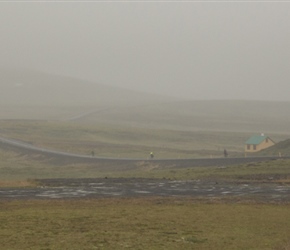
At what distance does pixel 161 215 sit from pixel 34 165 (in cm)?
6875

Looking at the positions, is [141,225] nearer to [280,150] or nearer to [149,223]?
[149,223]

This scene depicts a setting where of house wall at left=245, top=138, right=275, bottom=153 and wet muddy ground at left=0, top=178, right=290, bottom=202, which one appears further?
house wall at left=245, top=138, right=275, bottom=153

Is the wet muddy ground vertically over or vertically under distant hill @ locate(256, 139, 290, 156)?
under

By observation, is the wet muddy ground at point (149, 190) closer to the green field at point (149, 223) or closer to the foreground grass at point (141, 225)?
the green field at point (149, 223)

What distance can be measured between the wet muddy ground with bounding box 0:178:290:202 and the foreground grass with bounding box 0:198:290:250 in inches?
193

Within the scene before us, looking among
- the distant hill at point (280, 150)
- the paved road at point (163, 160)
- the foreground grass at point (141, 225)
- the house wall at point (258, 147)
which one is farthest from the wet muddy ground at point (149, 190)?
the house wall at point (258, 147)

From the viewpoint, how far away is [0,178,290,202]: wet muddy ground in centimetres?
4847

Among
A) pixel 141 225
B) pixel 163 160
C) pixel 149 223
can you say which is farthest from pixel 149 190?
pixel 163 160

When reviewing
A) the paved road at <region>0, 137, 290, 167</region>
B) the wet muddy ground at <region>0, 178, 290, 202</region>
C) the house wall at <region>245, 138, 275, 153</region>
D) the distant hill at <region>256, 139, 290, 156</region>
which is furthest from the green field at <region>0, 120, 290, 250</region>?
the house wall at <region>245, 138, 275, 153</region>

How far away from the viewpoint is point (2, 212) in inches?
1501

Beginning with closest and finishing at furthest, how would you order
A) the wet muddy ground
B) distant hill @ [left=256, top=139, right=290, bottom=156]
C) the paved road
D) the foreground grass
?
the foreground grass
the wet muddy ground
the paved road
distant hill @ [left=256, top=139, right=290, bottom=156]

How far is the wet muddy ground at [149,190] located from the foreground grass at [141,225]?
4908 millimetres

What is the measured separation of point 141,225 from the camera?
110ft

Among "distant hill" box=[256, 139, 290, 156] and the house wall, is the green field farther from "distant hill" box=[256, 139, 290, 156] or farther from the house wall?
the house wall
